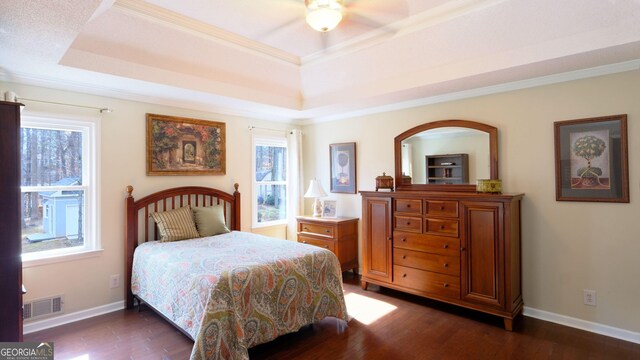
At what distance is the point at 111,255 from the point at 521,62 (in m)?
4.36

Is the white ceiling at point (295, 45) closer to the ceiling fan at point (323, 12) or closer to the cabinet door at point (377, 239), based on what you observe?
the ceiling fan at point (323, 12)

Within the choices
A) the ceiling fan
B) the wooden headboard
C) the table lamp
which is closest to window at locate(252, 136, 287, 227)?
the wooden headboard

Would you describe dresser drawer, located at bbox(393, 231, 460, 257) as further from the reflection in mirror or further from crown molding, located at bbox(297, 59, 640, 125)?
crown molding, located at bbox(297, 59, 640, 125)

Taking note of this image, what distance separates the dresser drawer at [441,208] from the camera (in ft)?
11.1

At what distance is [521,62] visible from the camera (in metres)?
2.79

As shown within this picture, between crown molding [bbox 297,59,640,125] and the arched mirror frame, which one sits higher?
crown molding [bbox 297,59,640,125]

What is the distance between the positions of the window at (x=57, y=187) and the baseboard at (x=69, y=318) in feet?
1.96

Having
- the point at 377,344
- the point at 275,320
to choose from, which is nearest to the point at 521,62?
the point at 377,344

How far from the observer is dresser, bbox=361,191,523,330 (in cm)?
307

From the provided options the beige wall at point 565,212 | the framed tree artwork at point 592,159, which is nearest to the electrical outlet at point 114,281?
the beige wall at point 565,212

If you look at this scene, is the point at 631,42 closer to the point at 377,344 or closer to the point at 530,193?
the point at 530,193

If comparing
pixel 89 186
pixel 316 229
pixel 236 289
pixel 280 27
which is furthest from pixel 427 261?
pixel 89 186

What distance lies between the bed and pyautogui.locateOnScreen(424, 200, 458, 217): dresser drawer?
1.21 meters

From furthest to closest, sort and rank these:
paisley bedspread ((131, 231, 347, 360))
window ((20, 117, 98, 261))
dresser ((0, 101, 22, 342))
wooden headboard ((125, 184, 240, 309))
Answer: wooden headboard ((125, 184, 240, 309)) → window ((20, 117, 98, 261)) → paisley bedspread ((131, 231, 347, 360)) → dresser ((0, 101, 22, 342))
